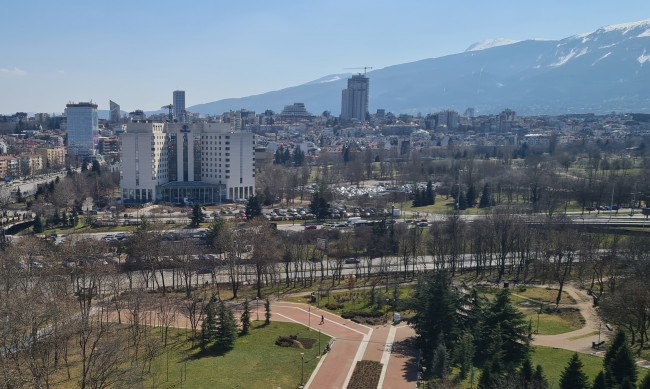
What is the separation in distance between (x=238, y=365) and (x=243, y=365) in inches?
6.8

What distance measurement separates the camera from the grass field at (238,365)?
18.8 m

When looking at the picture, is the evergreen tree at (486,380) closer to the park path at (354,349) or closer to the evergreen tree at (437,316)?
the park path at (354,349)

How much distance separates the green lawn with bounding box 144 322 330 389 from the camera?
18.9m

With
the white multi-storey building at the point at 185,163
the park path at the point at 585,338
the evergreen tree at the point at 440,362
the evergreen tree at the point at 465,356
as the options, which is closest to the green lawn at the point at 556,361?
the park path at the point at 585,338

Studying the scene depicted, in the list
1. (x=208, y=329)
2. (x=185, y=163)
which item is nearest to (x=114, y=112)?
(x=185, y=163)

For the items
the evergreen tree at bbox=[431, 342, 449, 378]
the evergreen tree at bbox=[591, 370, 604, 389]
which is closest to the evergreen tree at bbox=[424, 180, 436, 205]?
the evergreen tree at bbox=[431, 342, 449, 378]

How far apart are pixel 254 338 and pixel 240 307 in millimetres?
4367

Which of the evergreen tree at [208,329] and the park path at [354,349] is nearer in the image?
the park path at [354,349]

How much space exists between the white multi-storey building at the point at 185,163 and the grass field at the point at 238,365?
33.5 meters

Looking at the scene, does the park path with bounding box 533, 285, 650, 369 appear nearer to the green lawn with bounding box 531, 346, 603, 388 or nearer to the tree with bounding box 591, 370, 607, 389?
the green lawn with bounding box 531, 346, 603, 388

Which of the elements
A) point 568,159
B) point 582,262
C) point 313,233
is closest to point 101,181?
point 313,233

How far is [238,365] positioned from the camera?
20.4m

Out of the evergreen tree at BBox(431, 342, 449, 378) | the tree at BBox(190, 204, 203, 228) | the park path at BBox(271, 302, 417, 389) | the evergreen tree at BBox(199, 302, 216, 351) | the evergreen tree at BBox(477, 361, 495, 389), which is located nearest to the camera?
the evergreen tree at BBox(477, 361, 495, 389)

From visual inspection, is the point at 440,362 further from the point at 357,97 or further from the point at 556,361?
the point at 357,97
